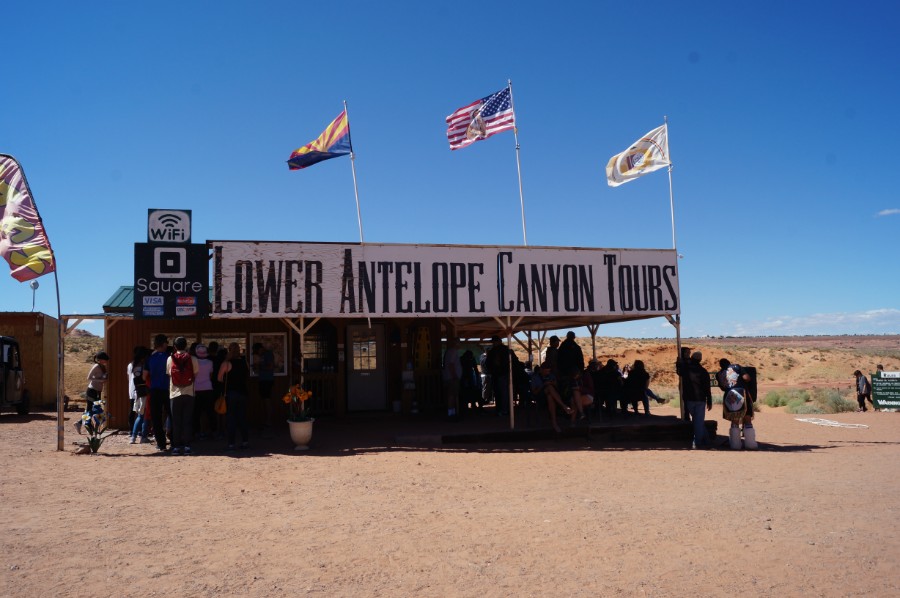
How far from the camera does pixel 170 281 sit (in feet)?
38.5

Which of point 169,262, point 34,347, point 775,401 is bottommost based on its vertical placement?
point 775,401

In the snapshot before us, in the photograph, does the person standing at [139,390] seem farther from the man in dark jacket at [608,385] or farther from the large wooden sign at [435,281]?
the man in dark jacket at [608,385]

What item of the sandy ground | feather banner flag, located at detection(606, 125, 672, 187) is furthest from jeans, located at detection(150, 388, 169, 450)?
feather banner flag, located at detection(606, 125, 672, 187)

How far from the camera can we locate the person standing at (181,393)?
10.3 m

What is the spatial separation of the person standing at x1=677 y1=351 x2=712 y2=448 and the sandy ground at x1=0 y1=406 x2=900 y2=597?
931mm

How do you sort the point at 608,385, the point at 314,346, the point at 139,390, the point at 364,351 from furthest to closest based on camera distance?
1. the point at 364,351
2. the point at 314,346
3. the point at 608,385
4. the point at 139,390

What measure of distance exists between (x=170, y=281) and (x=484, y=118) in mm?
7276

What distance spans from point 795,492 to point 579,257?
21.0ft

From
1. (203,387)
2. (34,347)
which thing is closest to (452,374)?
(203,387)

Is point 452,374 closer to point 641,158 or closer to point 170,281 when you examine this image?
point 170,281

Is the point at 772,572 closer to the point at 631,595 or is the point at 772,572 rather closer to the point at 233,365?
the point at 631,595

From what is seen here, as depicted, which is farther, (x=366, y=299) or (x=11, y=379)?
(x=11, y=379)

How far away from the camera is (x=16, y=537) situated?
19.2 ft

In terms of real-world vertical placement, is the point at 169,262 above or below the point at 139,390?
above
